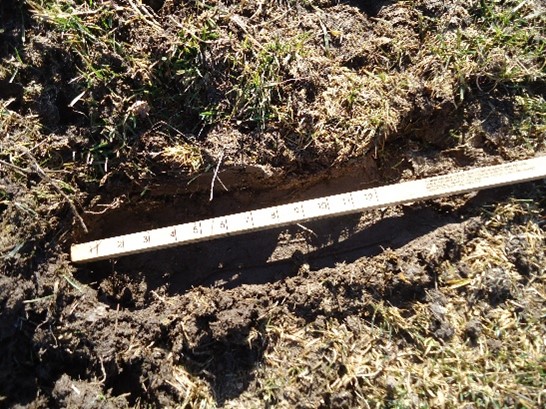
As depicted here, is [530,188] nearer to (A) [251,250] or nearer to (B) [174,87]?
(A) [251,250]

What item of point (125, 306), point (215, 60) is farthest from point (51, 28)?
point (125, 306)

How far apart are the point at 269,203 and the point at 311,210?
33cm

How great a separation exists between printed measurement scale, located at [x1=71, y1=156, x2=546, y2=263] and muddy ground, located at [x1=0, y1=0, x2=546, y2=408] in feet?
0.47

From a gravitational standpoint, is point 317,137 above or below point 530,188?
above

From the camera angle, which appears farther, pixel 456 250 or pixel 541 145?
pixel 541 145

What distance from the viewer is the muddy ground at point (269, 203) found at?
114 inches

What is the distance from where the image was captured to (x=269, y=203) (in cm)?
334

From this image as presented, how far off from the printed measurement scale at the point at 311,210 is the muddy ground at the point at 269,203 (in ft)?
0.47

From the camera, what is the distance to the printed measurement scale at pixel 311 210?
3049 millimetres

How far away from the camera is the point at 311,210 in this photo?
124 inches

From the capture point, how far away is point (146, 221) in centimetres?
330

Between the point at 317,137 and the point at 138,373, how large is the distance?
185 centimetres

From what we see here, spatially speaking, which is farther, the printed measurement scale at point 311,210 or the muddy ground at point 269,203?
the printed measurement scale at point 311,210

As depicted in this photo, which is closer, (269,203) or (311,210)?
(311,210)
